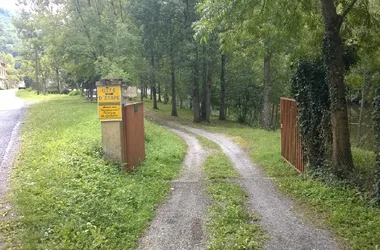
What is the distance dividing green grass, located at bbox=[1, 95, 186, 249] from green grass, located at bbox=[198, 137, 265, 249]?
3.65 ft

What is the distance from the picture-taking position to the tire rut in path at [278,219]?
486 centimetres

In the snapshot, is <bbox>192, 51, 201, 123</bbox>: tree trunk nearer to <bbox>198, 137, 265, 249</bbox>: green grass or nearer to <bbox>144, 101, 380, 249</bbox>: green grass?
<bbox>144, 101, 380, 249</bbox>: green grass

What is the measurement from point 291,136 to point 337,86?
117 inches

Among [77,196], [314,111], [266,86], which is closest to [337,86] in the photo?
[314,111]

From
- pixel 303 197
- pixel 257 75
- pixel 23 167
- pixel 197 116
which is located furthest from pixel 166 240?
pixel 257 75

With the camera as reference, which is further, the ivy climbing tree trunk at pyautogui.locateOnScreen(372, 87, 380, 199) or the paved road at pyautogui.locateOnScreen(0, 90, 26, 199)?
the paved road at pyautogui.locateOnScreen(0, 90, 26, 199)

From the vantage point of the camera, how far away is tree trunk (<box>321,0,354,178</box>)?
24.5ft

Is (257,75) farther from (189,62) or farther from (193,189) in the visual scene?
(193,189)

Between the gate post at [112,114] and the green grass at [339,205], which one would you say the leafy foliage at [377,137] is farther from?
the gate post at [112,114]

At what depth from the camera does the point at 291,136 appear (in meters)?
10.2

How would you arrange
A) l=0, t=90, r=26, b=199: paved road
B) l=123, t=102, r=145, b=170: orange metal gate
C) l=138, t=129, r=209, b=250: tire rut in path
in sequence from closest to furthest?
1. l=138, t=129, r=209, b=250: tire rut in path
2. l=0, t=90, r=26, b=199: paved road
3. l=123, t=102, r=145, b=170: orange metal gate

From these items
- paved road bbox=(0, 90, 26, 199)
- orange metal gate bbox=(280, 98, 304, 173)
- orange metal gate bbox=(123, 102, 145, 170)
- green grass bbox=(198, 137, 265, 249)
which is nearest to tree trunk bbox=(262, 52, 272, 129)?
orange metal gate bbox=(280, 98, 304, 173)

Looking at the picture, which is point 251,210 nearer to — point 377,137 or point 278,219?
point 278,219

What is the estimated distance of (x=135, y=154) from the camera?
947 cm
